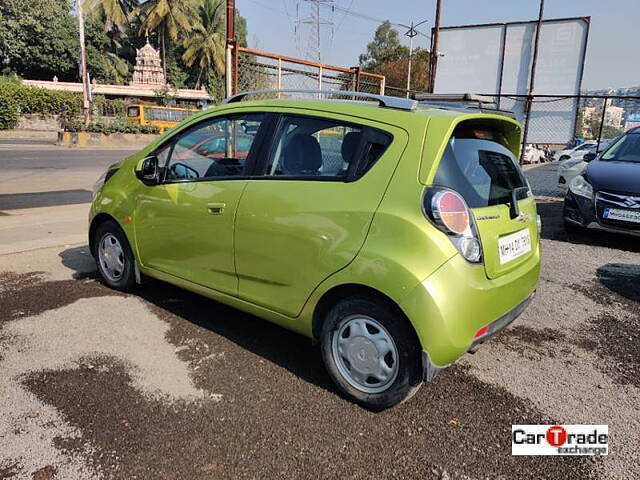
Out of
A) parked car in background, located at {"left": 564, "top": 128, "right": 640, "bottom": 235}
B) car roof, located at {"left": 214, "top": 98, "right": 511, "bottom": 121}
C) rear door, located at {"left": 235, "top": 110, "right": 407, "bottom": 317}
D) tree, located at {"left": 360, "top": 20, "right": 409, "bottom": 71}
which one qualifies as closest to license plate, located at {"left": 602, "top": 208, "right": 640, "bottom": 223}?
parked car in background, located at {"left": 564, "top": 128, "right": 640, "bottom": 235}

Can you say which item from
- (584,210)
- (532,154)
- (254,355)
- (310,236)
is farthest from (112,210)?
(532,154)

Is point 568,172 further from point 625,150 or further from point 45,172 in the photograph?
point 45,172

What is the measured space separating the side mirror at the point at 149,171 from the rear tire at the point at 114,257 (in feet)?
1.95

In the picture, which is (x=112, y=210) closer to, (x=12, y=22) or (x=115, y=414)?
(x=115, y=414)

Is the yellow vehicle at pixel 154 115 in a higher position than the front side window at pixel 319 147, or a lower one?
higher

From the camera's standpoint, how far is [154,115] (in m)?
36.6

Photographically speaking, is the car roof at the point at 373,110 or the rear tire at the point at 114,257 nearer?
the car roof at the point at 373,110

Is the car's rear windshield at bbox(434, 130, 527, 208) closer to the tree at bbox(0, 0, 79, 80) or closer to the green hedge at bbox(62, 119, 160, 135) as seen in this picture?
the green hedge at bbox(62, 119, 160, 135)

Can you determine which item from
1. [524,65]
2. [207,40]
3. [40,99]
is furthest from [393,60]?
[524,65]

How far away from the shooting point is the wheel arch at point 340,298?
8.47ft

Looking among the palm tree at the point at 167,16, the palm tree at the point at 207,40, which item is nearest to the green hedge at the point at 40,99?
the palm tree at the point at 167,16

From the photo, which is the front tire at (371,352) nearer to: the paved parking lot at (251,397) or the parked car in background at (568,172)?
the paved parking lot at (251,397)

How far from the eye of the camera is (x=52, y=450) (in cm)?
241

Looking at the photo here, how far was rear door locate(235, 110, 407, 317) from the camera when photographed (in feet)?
8.95
